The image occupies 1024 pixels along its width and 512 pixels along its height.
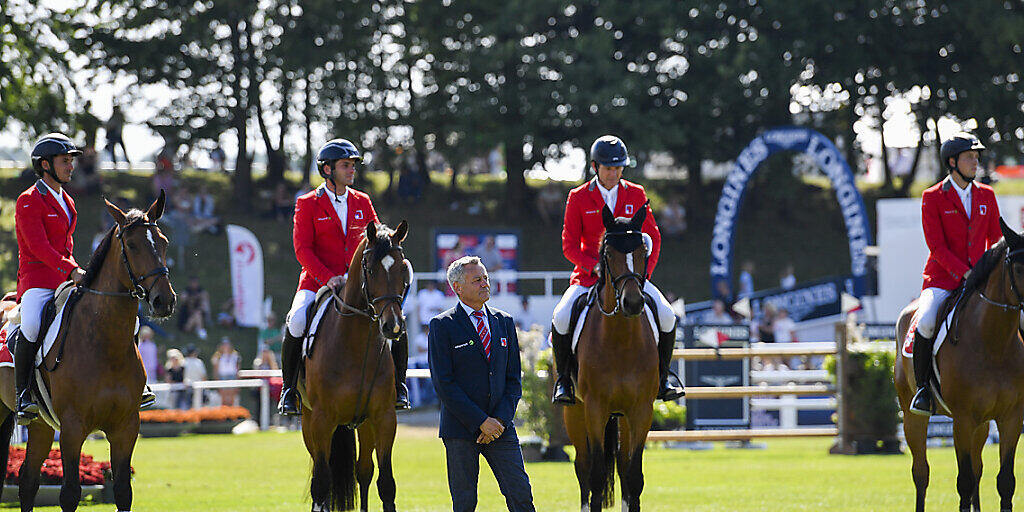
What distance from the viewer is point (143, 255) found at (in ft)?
28.6

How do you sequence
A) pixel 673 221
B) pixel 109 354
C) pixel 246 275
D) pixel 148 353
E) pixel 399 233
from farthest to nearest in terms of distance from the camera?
1. pixel 673 221
2. pixel 246 275
3. pixel 148 353
4. pixel 109 354
5. pixel 399 233

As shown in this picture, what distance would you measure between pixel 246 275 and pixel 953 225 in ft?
68.2

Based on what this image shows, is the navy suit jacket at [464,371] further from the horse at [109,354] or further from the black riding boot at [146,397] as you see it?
the black riding boot at [146,397]

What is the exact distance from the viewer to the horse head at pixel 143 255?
854cm

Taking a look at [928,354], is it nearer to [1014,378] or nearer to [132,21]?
[1014,378]

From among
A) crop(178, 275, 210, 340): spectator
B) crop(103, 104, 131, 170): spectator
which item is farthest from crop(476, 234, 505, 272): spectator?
crop(103, 104, 131, 170): spectator

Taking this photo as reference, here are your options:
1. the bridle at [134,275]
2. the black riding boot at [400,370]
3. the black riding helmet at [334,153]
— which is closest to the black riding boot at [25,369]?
the bridle at [134,275]

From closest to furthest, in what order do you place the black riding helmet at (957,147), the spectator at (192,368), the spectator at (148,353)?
the black riding helmet at (957,147) < the spectator at (148,353) < the spectator at (192,368)

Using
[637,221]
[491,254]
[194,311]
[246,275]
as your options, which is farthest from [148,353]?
[637,221]

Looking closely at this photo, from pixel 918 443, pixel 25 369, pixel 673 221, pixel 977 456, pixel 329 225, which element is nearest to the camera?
pixel 25 369

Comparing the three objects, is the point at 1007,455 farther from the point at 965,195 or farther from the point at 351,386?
the point at 351,386

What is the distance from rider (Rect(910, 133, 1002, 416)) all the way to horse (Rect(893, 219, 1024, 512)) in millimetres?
284

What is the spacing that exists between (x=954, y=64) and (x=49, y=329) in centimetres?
3610

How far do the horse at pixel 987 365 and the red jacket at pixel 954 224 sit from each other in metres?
0.41
